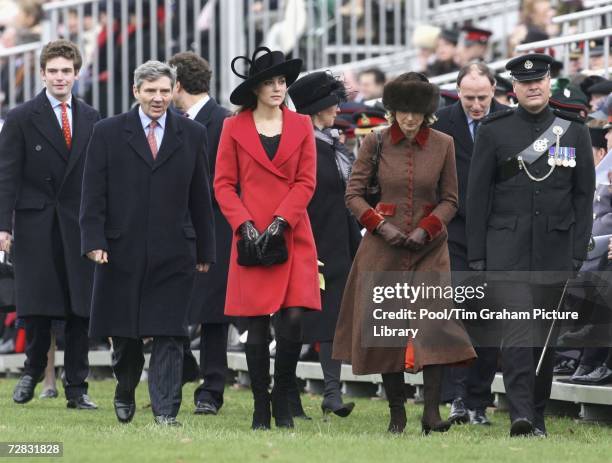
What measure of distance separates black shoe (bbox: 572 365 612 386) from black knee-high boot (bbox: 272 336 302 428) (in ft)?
6.80

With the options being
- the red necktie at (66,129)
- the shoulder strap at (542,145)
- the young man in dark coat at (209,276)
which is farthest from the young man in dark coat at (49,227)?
the shoulder strap at (542,145)

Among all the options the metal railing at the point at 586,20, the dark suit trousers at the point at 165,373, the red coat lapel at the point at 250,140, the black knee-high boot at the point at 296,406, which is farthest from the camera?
the metal railing at the point at 586,20

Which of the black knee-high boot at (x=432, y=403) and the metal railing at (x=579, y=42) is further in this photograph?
the metal railing at (x=579, y=42)

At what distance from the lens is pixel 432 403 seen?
420 inches

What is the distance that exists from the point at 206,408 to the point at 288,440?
2.55 m

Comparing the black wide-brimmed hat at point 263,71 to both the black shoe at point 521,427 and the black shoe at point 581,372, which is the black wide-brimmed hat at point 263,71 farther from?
the black shoe at point 581,372

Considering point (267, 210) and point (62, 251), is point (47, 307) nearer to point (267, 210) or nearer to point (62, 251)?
point (62, 251)

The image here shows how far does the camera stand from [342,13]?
22312 millimetres

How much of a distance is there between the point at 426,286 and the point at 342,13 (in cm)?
1189

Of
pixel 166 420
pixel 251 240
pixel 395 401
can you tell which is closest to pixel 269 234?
pixel 251 240

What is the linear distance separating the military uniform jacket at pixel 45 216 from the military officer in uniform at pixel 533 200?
3.30 meters

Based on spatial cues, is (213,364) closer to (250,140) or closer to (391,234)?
(250,140)

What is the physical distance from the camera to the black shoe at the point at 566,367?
12938mm

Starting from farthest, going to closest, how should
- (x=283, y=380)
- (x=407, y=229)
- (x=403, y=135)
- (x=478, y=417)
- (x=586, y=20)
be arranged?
(x=586, y=20)
(x=478, y=417)
(x=283, y=380)
(x=403, y=135)
(x=407, y=229)
